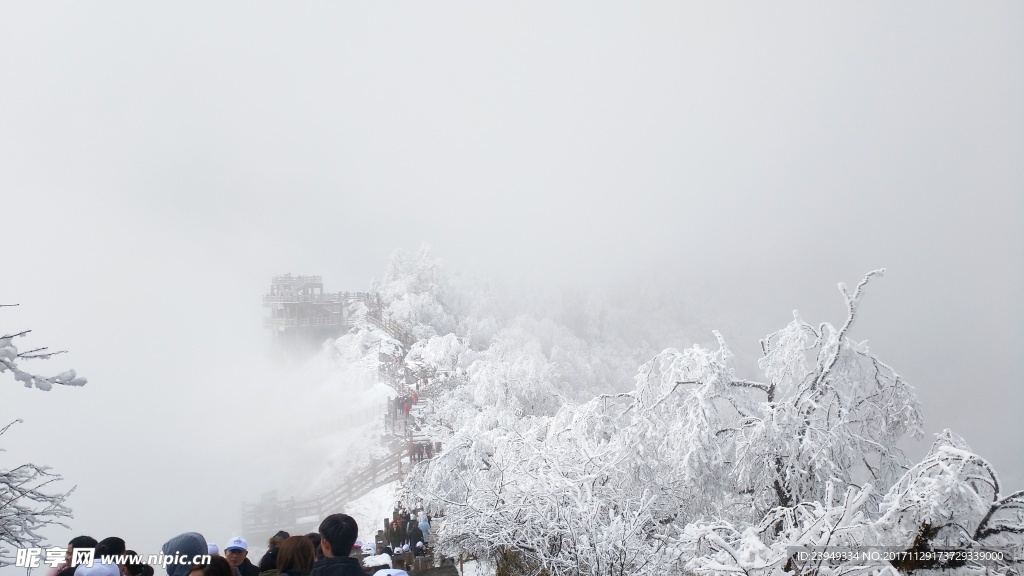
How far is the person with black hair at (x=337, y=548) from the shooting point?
330cm

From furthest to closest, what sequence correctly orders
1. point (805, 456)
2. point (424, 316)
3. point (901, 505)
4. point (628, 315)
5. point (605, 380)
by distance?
point (628, 315), point (605, 380), point (424, 316), point (805, 456), point (901, 505)

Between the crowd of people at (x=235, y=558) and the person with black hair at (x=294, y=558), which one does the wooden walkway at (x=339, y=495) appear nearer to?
the crowd of people at (x=235, y=558)

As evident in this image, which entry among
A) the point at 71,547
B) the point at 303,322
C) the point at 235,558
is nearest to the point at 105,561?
the point at 71,547

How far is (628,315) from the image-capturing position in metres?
55.7

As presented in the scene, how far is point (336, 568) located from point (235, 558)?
215cm

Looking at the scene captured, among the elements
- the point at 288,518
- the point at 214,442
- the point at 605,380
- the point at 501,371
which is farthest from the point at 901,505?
the point at 605,380

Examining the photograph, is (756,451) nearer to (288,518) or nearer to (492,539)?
(492,539)

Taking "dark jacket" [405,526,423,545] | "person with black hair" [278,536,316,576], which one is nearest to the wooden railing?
"dark jacket" [405,526,423,545]

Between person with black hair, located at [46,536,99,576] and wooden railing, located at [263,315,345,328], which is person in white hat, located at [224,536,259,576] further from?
wooden railing, located at [263,315,345,328]

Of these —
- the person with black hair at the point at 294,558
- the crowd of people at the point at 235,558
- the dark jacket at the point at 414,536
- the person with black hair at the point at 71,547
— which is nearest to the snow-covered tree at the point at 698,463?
the dark jacket at the point at 414,536

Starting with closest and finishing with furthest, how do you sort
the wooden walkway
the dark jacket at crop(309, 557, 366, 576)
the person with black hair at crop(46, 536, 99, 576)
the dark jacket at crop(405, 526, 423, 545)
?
the dark jacket at crop(309, 557, 366, 576) < the person with black hair at crop(46, 536, 99, 576) < the dark jacket at crop(405, 526, 423, 545) < the wooden walkway

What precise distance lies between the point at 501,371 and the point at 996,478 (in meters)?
23.2

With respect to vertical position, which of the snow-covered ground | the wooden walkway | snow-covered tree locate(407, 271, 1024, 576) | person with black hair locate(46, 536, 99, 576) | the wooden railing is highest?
the wooden railing

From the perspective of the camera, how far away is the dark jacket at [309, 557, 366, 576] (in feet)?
10.8
